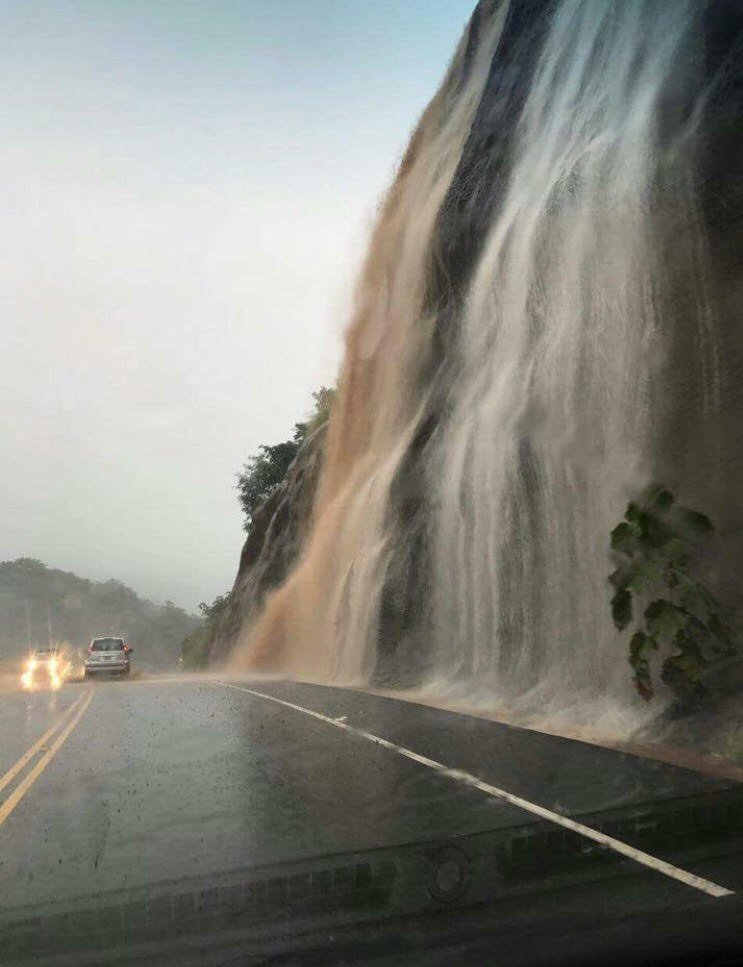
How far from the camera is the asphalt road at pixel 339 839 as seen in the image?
189 inches

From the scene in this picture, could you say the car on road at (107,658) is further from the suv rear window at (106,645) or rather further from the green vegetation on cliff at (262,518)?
the green vegetation on cliff at (262,518)

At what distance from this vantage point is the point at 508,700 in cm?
1688

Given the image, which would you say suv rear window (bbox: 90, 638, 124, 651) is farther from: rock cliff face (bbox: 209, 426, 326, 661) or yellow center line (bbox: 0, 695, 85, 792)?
yellow center line (bbox: 0, 695, 85, 792)

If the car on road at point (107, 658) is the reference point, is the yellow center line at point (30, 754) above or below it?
below

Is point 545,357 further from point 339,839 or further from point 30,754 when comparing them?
point 339,839

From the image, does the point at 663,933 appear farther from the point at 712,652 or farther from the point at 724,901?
the point at 712,652

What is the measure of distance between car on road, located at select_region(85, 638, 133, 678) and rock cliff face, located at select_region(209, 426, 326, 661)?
33.1ft

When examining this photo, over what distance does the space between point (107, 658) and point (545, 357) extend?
81.6 feet

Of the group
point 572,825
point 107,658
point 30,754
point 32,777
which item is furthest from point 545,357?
point 107,658

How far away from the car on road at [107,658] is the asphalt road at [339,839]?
1082 inches

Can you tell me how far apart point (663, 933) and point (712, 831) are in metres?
2.19

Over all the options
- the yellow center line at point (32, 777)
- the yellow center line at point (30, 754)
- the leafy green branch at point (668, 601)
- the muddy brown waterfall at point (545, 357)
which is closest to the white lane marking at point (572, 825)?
the leafy green branch at point (668, 601)

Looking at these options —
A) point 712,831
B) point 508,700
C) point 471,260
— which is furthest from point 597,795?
point 471,260

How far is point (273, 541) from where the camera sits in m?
50.8
